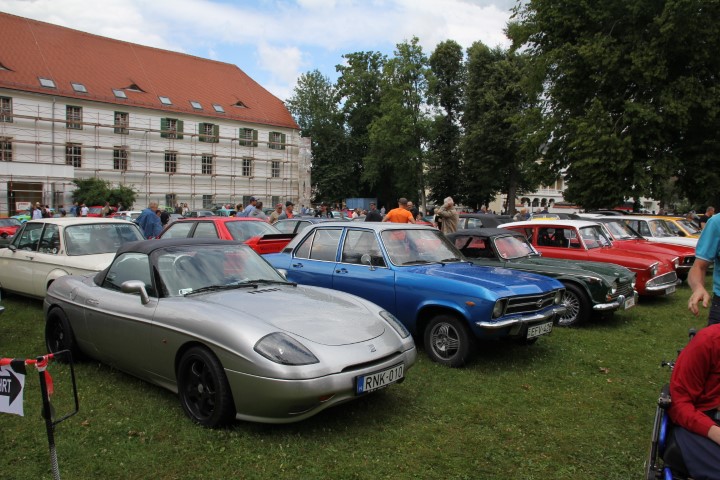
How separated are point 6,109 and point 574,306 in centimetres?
4614

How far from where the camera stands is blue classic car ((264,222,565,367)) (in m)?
5.80

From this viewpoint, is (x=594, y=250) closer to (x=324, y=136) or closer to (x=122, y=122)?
(x=122, y=122)

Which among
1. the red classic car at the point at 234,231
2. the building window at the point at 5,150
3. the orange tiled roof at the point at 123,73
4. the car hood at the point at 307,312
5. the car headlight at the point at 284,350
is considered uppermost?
the orange tiled roof at the point at 123,73

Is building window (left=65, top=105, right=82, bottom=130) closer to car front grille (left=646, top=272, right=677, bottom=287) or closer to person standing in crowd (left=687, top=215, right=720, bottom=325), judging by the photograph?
car front grille (left=646, top=272, right=677, bottom=287)

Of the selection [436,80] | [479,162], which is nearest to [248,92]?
[436,80]

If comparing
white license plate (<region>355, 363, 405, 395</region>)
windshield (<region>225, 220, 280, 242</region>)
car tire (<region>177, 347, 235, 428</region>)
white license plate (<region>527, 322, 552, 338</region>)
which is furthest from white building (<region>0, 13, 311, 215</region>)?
white license plate (<region>355, 363, 405, 395</region>)

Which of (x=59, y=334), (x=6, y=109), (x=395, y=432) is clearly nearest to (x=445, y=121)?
(x=6, y=109)

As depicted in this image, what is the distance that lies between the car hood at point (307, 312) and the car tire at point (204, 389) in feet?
1.36

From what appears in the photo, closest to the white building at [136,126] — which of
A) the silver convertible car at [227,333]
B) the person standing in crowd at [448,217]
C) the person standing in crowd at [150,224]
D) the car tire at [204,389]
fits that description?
the person standing in crowd at [150,224]

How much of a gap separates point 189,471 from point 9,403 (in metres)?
1.34

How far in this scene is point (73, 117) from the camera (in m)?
44.4

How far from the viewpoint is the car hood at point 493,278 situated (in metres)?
5.91

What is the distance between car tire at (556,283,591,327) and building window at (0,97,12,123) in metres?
45.6

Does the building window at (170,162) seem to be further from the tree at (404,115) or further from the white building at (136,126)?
the tree at (404,115)
